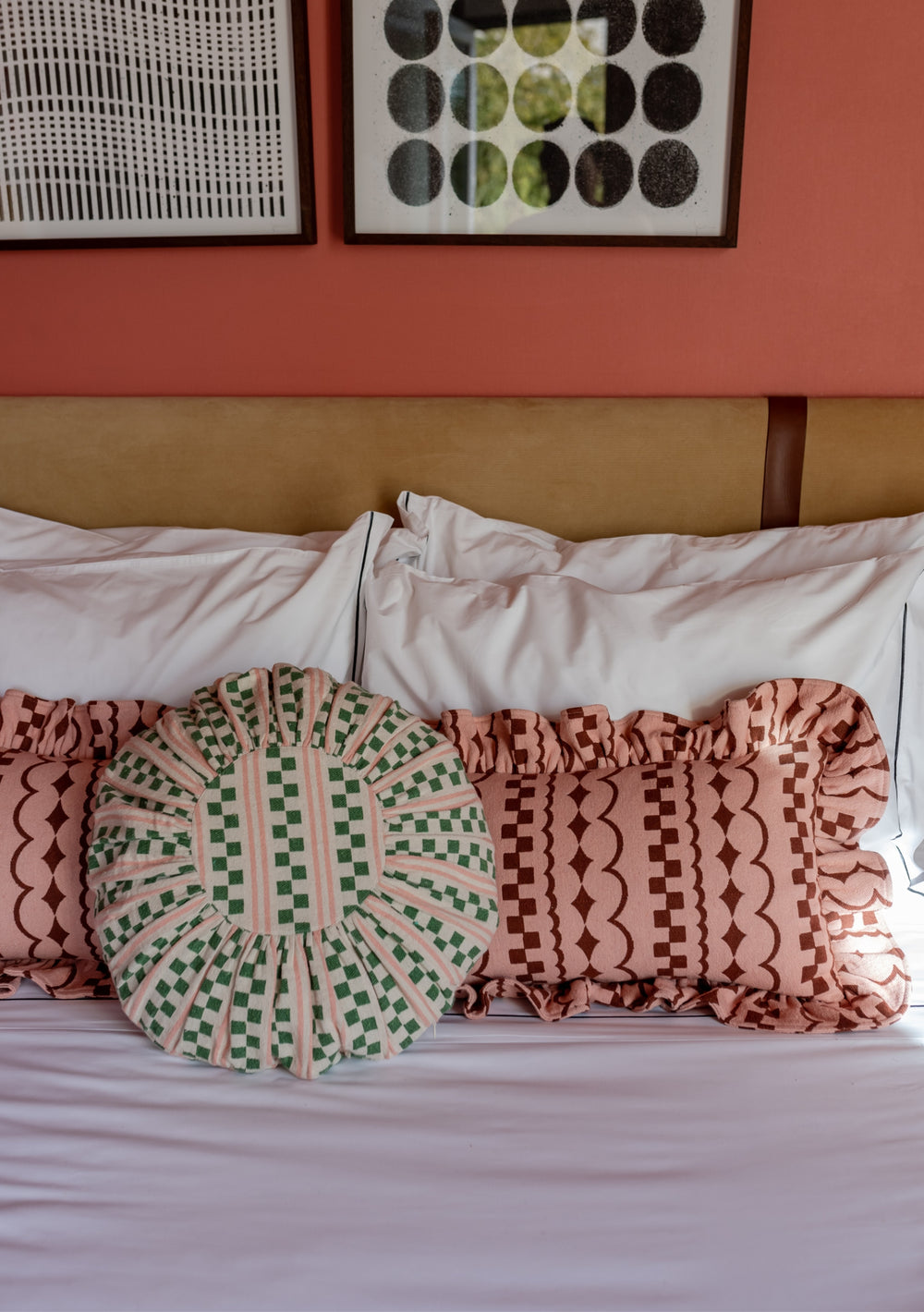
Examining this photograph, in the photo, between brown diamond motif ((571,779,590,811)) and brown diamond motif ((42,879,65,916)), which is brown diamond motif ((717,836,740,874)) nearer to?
brown diamond motif ((571,779,590,811))

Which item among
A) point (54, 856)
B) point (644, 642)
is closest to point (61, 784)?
point (54, 856)

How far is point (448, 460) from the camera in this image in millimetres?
1575

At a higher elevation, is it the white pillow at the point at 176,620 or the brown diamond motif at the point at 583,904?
the white pillow at the point at 176,620

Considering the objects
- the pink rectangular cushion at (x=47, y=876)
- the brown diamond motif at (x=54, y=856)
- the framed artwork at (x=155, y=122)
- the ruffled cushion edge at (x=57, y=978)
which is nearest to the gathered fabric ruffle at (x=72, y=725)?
the pink rectangular cushion at (x=47, y=876)

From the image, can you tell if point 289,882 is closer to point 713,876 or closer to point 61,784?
point 61,784

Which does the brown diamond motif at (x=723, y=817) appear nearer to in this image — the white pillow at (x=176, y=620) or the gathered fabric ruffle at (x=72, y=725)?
the white pillow at (x=176, y=620)

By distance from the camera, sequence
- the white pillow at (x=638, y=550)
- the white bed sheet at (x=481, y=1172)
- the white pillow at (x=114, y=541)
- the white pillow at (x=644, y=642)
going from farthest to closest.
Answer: the white pillow at (x=114, y=541), the white pillow at (x=638, y=550), the white pillow at (x=644, y=642), the white bed sheet at (x=481, y=1172)

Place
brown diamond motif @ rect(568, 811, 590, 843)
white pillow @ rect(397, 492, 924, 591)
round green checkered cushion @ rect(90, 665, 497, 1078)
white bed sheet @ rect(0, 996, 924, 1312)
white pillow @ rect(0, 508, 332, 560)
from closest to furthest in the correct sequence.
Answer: white bed sheet @ rect(0, 996, 924, 1312)
round green checkered cushion @ rect(90, 665, 497, 1078)
brown diamond motif @ rect(568, 811, 590, 843)
white pillow @ rect(397, 492, 924, 591)
white pillow @ rect(0, 508, 332, 560)

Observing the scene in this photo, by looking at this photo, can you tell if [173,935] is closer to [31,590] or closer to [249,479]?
[31,590]

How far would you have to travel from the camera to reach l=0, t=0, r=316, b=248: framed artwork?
1525mm

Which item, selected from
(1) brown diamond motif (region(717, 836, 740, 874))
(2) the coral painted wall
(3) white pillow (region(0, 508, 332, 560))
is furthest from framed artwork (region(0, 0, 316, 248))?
(1) brown diamond motif (region(717, 836, 740, 874))

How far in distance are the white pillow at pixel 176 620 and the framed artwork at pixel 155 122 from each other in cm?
55

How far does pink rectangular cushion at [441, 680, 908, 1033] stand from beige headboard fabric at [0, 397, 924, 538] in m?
0.45

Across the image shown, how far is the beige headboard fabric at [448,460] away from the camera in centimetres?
154
